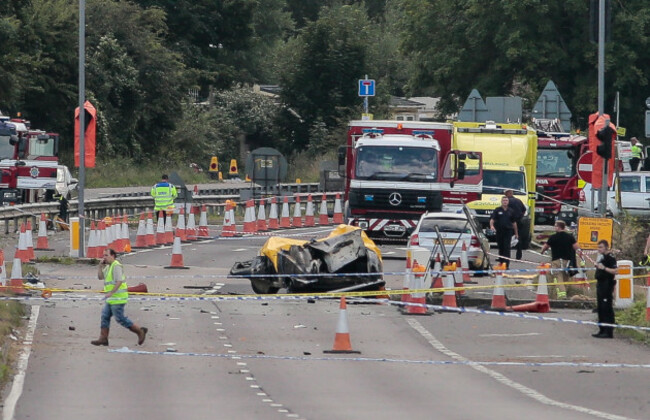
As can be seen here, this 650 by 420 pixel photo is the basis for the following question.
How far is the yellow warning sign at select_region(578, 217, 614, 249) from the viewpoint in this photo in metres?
27.9

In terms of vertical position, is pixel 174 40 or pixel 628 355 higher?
pixel 174 40

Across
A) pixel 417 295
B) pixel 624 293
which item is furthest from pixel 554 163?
pixel 417 295

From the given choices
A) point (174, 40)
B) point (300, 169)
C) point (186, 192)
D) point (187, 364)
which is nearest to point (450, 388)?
point (187, 364)

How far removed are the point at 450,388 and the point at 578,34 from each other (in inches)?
2119

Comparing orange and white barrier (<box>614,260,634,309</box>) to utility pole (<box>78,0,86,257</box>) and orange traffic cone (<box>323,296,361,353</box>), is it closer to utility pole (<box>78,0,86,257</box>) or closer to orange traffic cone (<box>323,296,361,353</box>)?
orange traffic cone (<box>323,296,361,353</box>)

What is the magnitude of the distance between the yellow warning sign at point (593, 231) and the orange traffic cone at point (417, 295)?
445 centimetres

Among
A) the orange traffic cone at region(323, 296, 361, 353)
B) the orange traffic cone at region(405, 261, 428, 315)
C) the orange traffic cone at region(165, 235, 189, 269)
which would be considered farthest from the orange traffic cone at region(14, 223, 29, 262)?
the orange traffic cone at region(323, 296, 361, 353)

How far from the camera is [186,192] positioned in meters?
44.6

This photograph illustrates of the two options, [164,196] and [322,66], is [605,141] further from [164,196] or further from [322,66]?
[322,66]

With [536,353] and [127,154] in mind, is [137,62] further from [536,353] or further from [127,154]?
[536,353]

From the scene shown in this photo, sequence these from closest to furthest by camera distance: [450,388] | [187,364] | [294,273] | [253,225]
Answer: [450,388] → [187,364] → [294,273] → [253,225]

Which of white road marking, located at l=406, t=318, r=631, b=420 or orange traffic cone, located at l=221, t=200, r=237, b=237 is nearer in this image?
white road marking, located at l=406, t=318, r=631, b=420

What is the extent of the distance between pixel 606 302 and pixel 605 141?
24.8 feet

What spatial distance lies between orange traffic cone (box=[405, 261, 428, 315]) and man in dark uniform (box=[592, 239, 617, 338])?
3373 mm
